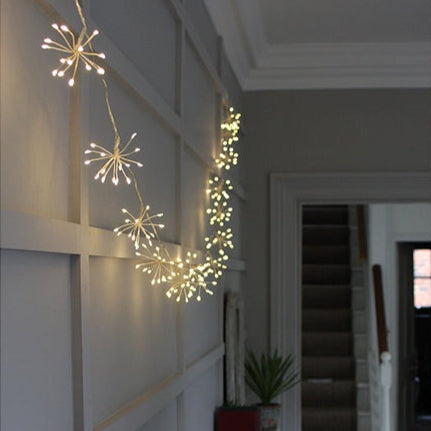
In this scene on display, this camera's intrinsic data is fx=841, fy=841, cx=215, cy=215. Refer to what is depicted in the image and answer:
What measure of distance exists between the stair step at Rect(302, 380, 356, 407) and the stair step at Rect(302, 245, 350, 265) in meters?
1.53

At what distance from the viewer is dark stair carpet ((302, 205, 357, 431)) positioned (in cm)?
752

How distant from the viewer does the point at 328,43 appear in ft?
15.1

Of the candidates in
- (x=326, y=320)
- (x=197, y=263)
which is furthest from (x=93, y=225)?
(x=326, y=320)

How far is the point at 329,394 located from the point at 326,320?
93cm

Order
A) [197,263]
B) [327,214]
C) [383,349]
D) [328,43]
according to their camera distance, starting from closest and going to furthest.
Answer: [197,263]
[328,43]
[383,349]
[327,214]

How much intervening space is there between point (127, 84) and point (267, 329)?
3143mm

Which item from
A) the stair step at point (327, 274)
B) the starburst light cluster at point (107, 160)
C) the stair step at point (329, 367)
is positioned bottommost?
the stair step at point (329, 367)

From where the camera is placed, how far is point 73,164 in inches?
57.9

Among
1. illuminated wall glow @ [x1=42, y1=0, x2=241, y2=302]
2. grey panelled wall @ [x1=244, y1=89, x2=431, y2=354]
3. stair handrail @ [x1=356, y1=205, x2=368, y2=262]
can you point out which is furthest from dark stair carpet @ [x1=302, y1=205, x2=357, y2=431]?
illuminated wall glow @ [x1=42, y1=0, x2=241, y2=302]

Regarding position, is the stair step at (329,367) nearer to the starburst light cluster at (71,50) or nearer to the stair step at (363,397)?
the stair step at (363,397)

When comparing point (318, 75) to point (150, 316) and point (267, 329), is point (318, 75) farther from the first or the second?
point (150, 316)

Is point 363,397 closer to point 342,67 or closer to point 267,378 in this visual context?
point 267,378

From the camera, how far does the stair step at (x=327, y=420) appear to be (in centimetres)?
739

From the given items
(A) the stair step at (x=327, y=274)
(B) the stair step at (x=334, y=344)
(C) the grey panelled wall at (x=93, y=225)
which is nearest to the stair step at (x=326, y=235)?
(A) the stair step at (x=327, y=274)
